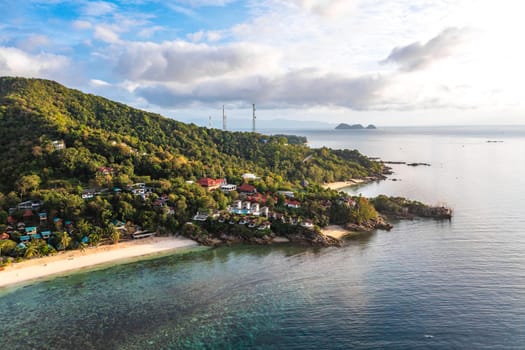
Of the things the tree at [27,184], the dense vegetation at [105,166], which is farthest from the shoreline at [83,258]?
the tree at [27,184]

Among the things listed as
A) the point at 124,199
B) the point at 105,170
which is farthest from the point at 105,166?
the point at 124,199

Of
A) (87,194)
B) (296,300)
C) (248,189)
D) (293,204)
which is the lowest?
(296,300)

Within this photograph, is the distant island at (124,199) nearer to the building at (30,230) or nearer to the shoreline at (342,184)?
the building at (30,230)

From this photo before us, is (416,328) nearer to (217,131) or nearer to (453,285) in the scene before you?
(453,285)

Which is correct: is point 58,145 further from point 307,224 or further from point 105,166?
point 307,224

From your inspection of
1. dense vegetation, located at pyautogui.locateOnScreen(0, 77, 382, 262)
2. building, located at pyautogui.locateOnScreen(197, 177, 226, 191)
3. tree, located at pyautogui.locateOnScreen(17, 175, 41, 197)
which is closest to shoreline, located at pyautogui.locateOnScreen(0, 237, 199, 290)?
dense vegetation, located at pyautogui.locateOnScreen(0, 77, 382, 262)

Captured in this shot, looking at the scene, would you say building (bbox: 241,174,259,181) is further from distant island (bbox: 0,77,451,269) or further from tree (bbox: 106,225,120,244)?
tree (bbox: 106,225,120,244)
